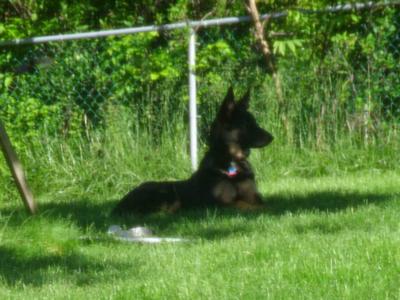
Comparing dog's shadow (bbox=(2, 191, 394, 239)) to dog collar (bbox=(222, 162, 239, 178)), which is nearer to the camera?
dog's shadow (bbox=(2, 191, 394, 239))

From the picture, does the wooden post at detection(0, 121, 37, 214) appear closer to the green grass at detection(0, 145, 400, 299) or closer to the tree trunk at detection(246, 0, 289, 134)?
the green grass at detection(0, 145, 400, 299)

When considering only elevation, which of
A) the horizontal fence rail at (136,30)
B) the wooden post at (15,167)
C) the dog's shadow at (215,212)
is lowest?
the dog's shadow at (215,212)

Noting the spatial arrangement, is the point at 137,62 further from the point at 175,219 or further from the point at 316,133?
the point at 175,219

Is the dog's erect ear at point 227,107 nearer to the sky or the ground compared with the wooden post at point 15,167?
nearer to the sky

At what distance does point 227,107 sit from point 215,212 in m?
1.08

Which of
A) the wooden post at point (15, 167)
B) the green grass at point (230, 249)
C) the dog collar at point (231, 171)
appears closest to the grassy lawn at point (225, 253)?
the green grass at point (230, 249)

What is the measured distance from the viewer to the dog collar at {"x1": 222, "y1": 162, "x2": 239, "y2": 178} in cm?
840

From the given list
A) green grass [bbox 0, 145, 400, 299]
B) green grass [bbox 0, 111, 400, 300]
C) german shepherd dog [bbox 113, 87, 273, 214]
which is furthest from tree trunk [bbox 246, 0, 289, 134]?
german shepherd dog [bbox 113, 87, 273, 214]

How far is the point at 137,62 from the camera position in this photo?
10508 mm

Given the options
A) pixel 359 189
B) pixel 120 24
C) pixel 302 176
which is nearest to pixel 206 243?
pixel 359 189

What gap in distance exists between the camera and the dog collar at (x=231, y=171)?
27.5 feet

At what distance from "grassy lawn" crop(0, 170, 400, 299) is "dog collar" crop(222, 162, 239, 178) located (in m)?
0.42

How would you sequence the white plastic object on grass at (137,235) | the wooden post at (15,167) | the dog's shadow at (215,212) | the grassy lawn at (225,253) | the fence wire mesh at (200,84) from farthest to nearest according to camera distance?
1. the fence wire mesh at (200,84)
2. the dog's shadow at (215,212)
3. the wooden post at (15,167)
4. the white plastic object on grass at (137,235)
5. the grassy lawn at (225,253)

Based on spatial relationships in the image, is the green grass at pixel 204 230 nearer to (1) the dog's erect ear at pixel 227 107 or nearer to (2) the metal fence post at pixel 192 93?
(2) the metal fence post at pixel 192 93
